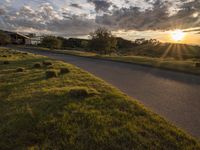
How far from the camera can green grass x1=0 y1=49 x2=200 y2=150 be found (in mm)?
5164

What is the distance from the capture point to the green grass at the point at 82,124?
5.16 meters

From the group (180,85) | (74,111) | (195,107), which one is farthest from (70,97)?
(180,85)

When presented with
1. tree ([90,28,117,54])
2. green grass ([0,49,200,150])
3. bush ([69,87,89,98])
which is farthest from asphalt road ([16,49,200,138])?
tree ([90,28,117,54])

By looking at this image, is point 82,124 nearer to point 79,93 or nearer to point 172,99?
point 79,93

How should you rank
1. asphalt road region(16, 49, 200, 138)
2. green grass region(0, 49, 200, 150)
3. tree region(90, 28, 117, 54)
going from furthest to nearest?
tree region(90, 28, 117, 54) < asphalt road region(16, 49, 200, 138) < green grass region(0, 49, 200, 150)

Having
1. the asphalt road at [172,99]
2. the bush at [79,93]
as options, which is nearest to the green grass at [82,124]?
the bush at [79,93]

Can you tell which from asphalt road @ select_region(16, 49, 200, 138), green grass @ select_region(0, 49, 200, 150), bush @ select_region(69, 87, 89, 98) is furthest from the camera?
bush @ select_region(69, 87, 89, 98)

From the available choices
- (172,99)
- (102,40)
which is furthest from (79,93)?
(102,40)

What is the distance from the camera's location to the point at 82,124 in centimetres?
625

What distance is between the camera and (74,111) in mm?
7227

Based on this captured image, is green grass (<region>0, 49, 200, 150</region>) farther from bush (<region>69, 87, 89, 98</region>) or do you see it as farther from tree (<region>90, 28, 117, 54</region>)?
tree (<region>90, 28, 117, 54</region>)

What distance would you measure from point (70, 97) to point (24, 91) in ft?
8.91

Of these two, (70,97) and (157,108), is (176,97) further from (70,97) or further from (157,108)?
(70,97)

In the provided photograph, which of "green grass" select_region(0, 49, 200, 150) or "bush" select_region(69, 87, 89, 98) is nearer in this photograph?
"green grass" select_region(0, 49, 200, 150)
